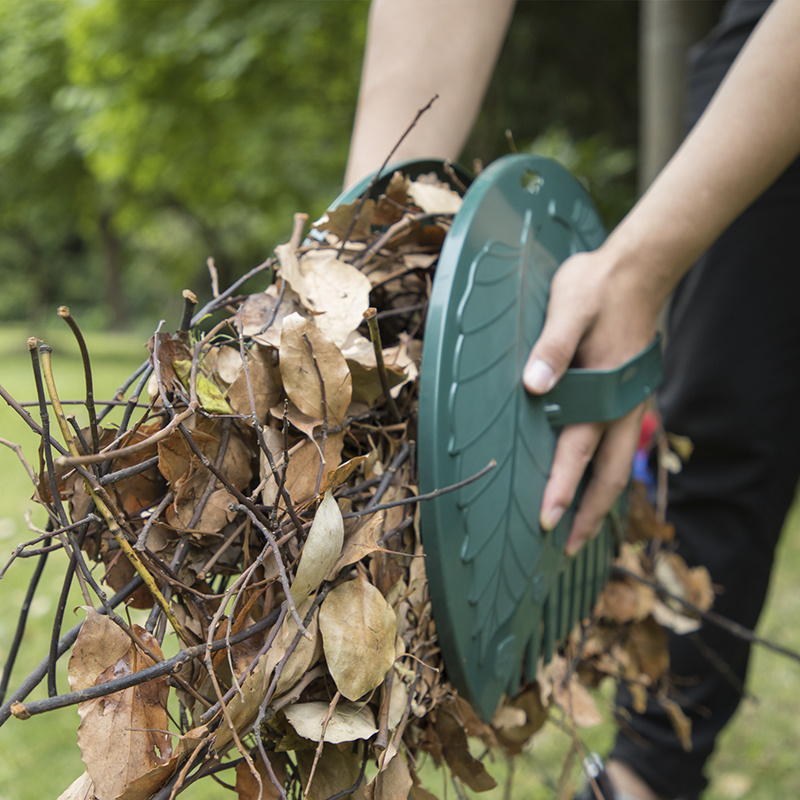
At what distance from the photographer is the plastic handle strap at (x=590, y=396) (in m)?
0.77

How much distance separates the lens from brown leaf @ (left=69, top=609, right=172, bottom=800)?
18.6 inches

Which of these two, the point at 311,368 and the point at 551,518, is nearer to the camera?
the point at 311,368

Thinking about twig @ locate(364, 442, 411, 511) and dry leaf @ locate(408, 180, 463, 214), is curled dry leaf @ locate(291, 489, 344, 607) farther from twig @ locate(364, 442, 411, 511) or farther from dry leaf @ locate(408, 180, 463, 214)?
dry leaf @ locate(408, 180, 463, 214)

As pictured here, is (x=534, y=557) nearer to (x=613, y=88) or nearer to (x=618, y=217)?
(x=618, y=217)

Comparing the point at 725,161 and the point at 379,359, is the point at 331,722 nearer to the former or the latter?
the point at 379,359

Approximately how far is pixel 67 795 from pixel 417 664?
11.4 inches

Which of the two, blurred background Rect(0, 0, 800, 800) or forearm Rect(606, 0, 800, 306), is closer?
forearm Rect(606, 0, 800, 306)

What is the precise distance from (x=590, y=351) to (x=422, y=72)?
19.9 inches

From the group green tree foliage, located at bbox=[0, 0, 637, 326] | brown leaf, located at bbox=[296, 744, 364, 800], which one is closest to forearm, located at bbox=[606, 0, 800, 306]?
brown leaf, located at bbox=[296, 744, 364, 800]

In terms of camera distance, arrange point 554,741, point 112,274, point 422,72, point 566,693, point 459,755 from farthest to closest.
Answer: point 112,274 → point 554,741 → point 422,72 → point 566,693 → point 459,755

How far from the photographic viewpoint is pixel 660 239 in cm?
78

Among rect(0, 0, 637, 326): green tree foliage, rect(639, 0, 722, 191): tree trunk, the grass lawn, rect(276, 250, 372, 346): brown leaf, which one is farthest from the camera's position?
rect(0, 0, 637, 326): green tree foliage

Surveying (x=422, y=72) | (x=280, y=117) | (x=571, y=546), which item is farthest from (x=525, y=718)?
(x=280, y=117)

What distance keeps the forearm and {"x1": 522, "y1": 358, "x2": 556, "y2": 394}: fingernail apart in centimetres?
16
